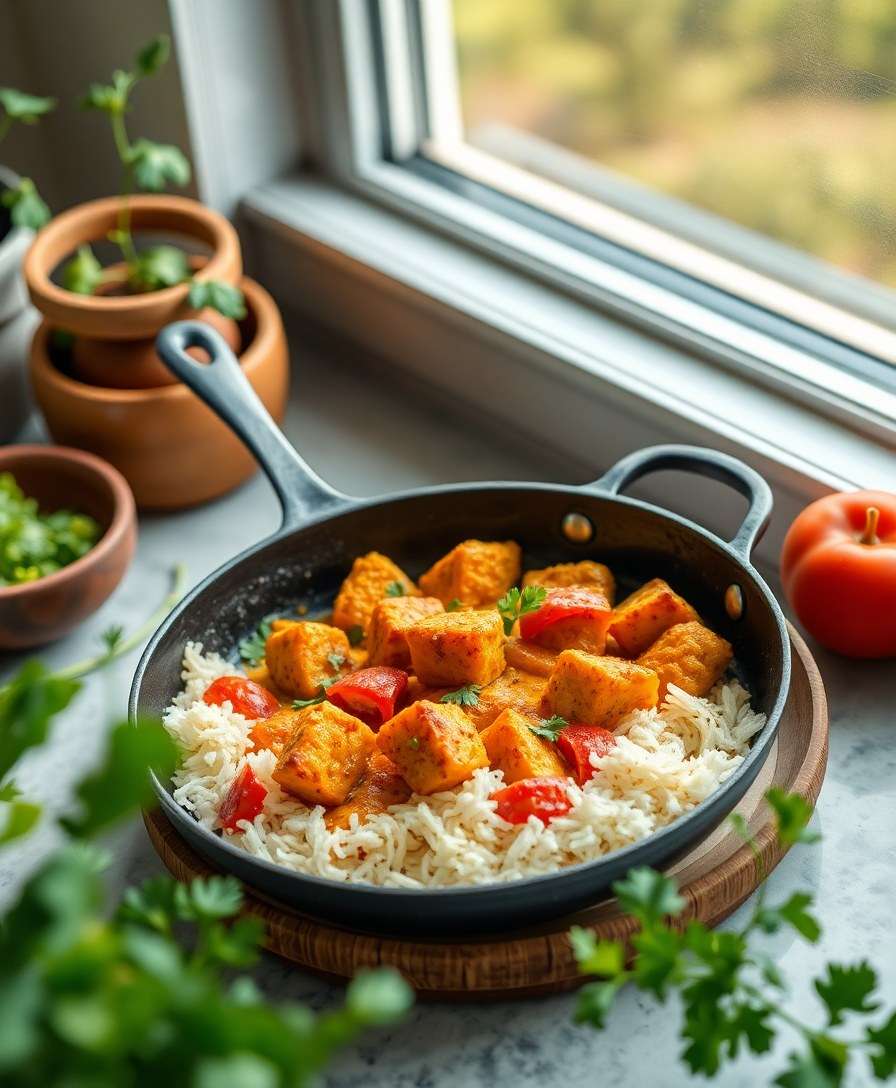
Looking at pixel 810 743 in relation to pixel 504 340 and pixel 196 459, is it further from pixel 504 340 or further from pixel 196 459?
pixel 196 459

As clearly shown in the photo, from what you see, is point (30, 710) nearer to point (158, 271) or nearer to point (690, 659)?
point (690, 659)

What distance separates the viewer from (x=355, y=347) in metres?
2.03

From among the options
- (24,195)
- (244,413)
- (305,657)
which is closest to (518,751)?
(305,657)

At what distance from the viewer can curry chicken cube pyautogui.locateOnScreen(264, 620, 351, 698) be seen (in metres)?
1.35

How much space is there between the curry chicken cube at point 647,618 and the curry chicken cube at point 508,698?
0.31 ft

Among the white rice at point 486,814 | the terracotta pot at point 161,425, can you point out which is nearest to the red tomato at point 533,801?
the white rice at point 486,814

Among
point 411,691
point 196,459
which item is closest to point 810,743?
point 411,691

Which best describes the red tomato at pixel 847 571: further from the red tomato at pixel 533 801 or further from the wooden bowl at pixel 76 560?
the wooden bowl at pixel 76 560

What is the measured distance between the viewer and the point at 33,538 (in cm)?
153

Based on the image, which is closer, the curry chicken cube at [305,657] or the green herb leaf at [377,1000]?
the green herb leaf at [377,1000]

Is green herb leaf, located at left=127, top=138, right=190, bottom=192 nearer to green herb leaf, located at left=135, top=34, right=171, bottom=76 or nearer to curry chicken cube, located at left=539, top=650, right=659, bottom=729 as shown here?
green herb leaf, located at left=135, top=34, right=171, bottom=76

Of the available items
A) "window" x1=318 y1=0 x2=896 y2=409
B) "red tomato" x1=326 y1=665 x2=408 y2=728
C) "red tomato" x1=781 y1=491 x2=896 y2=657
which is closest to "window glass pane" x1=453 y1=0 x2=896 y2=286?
"window" x1=318 y1=0 x2=896 y2=409

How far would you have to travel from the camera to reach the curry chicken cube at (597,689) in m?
1.22

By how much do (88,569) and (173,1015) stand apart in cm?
95
